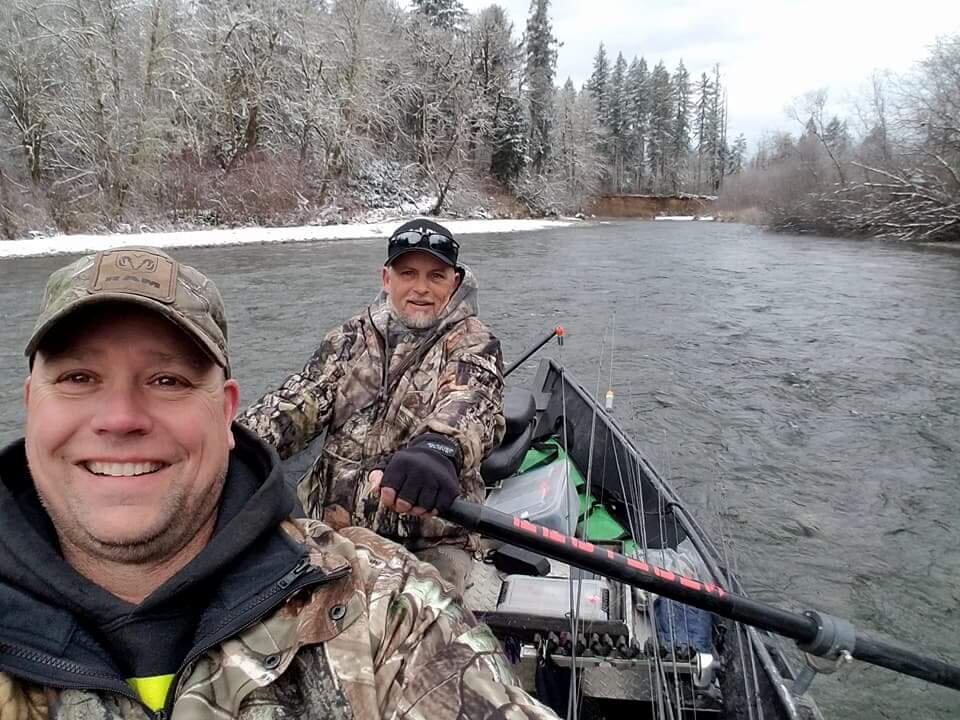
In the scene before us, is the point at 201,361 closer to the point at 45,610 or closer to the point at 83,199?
the point at 45,610

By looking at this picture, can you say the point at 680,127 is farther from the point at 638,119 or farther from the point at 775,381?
the point at 775,381

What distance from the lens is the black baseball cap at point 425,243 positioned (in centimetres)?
290

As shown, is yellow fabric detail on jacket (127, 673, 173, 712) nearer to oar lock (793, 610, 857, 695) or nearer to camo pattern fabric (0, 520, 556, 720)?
camo pattern fabric (0, 520, 556, 720)

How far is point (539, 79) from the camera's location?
43438mm

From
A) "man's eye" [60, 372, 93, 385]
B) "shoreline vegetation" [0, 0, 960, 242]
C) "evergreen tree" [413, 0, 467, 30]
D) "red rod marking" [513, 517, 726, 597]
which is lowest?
"red rod marking" [513, 517, 726, 597]

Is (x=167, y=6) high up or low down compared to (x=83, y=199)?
up

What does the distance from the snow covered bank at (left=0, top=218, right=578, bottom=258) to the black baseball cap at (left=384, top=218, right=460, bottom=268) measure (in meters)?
17.9

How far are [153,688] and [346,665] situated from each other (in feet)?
1.19

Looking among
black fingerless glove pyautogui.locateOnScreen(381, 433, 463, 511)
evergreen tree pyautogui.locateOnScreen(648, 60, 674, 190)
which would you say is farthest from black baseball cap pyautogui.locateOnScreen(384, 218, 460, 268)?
evergreen tree pyautogui.locateOnScreen(648, 60, 674, 190)

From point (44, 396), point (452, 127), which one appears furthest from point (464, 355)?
point (452, 127)

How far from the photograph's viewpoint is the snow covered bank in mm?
18281

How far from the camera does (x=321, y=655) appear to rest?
130 cm

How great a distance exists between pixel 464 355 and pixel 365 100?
3070cm

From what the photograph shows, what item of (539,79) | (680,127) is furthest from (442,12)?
(680,127)
